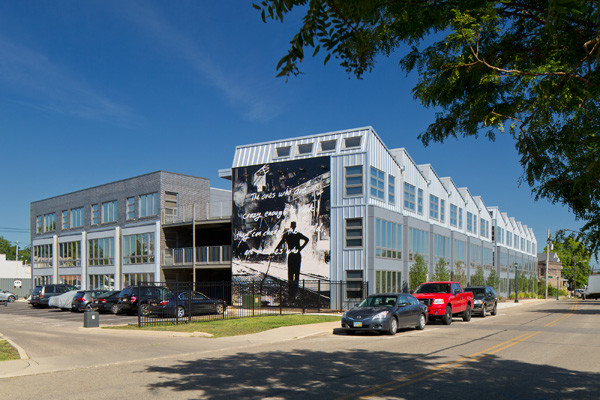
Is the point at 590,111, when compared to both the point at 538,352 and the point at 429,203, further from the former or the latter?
the point at 429,203

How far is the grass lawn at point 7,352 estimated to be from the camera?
13.4 metres

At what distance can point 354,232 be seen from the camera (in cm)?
3494

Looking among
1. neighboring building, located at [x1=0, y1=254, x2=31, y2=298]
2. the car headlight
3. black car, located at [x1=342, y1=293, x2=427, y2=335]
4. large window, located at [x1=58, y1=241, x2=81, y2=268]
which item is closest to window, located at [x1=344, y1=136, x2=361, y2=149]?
black car, located at [x1=342, y1=293, x2=427, y2=335]

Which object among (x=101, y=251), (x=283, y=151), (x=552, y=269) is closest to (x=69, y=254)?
(x=101, y=251)

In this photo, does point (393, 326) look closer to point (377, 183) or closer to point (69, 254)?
point (377, 183)

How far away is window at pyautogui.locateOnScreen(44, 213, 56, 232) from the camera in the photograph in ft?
190

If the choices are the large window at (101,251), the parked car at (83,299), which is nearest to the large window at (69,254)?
the large window at (101,251)

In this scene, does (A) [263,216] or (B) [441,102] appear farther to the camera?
(A) [263,216]

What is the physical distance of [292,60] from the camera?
5.65m

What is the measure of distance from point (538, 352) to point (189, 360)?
8.67 meters

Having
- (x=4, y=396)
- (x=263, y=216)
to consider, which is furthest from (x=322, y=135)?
(x=4, y=396)

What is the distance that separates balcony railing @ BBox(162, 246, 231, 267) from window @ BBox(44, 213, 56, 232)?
64.4ft

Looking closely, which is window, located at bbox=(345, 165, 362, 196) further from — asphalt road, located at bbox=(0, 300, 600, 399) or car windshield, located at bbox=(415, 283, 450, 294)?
asphalt road, located at bbox=(0, 300, 600, 399)

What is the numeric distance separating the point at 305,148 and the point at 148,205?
49.6ft
